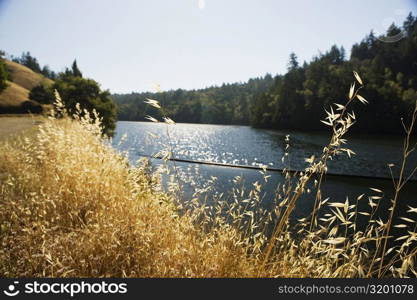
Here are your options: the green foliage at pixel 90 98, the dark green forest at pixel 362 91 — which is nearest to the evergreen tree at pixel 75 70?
the dark green forest at pixel 362 91

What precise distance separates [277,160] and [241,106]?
109043 mm

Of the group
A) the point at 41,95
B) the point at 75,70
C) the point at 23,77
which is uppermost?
the point at 75,70

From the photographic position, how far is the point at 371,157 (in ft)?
85.6

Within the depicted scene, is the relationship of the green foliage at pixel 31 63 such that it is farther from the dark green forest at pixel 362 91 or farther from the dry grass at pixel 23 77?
the dark green forest at pixel 362 91

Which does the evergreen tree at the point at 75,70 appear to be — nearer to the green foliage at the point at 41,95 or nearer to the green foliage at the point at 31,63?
the green foliage at the point at 41,95

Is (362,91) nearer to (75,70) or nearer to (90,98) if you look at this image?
(90,98)

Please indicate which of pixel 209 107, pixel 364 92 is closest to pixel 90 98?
pixel 364 92

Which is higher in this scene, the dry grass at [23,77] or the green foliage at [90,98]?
the dry grass at [23,77]

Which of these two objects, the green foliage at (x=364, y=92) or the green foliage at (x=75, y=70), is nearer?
the green foliage at (x=364, y=92)

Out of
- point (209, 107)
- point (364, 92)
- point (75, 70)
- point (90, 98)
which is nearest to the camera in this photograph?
point (90, 98)

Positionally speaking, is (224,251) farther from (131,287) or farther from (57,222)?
(57,222)

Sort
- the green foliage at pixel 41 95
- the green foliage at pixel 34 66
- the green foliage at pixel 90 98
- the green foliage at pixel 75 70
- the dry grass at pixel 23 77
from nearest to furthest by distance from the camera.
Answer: the green foliage at pixel 90 98
the green foliage at pixel 41 95
the green foliage at pixel 75 70
the dry grass at pixel 23 77
the green foliage at pixel 34 66

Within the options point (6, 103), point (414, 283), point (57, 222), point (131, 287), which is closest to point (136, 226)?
point (131, 287)

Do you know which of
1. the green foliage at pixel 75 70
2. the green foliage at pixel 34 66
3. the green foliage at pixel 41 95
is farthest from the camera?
the green foliage at pixel 34 66
